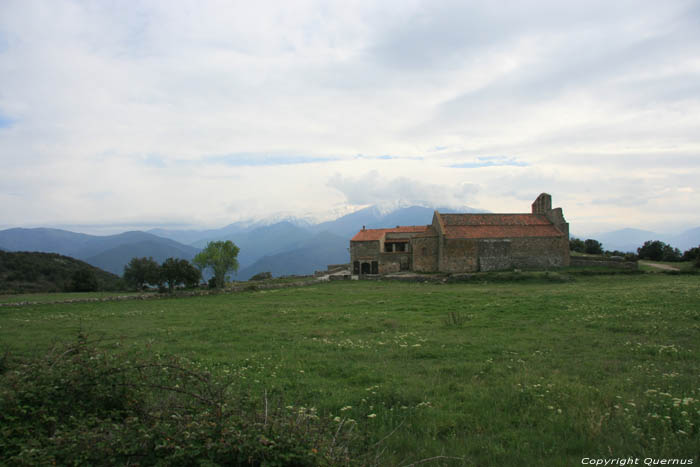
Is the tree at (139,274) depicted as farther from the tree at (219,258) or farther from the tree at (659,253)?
the tree at (659,253)

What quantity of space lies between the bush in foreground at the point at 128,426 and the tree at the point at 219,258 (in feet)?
168

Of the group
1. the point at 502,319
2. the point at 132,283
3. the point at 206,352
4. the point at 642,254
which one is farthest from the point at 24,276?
the point at 642,254

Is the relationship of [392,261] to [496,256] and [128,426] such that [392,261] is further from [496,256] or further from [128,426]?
[128,426]

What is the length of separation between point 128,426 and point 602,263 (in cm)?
5479

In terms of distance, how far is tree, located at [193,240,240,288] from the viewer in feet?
185

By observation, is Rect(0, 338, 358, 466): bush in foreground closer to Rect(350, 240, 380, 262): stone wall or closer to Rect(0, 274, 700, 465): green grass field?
Rect(0, 274, 700, 465): green grass field

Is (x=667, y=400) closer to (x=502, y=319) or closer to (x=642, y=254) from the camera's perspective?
(x=502, y=319)

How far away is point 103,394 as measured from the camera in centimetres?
569

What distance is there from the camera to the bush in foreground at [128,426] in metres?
4.08

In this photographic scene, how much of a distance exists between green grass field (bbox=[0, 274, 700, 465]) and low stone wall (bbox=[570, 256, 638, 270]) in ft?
82.9

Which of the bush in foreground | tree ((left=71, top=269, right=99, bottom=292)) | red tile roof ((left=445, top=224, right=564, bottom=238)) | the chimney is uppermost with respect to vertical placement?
the chimney

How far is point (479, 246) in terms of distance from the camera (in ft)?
Result: 163

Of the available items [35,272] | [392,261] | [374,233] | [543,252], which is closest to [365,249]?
[374,233]

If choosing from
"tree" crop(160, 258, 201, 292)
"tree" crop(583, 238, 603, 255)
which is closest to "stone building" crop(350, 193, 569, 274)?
"tree" crop(583, 238, 603, 255)
